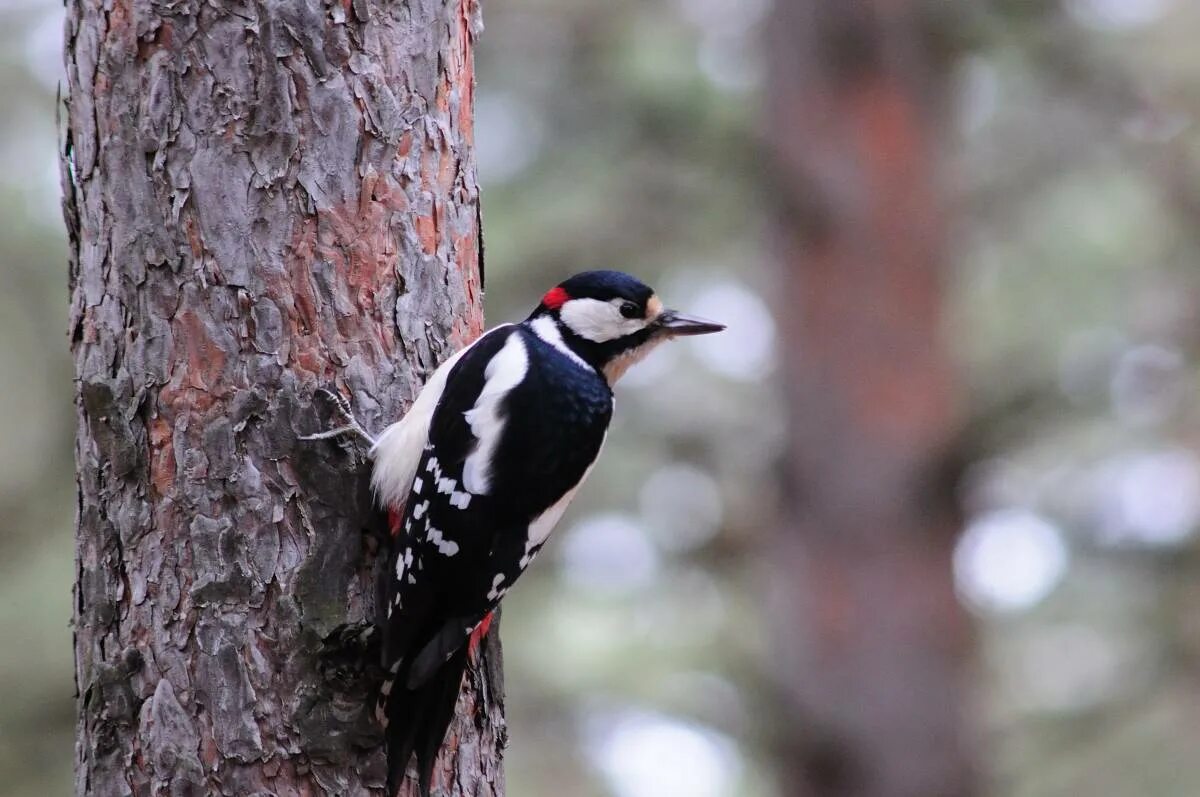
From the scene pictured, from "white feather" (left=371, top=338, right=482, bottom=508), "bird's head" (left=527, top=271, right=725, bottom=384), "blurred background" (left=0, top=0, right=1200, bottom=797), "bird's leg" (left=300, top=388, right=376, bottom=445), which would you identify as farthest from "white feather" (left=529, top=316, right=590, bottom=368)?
"blurred background" (left=0, top=0, right=1200, bottom=797)

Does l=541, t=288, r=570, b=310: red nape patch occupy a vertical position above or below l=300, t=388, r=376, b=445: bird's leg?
above

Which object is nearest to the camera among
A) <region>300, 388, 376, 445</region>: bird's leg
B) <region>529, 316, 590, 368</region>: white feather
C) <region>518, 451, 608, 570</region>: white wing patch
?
<region>300, 388, 376, 445</region>: bird's leg

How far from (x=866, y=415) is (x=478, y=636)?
241 centimetres

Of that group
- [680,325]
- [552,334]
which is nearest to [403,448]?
[552,334]

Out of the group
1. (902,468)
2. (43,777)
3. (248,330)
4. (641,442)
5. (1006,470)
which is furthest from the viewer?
(1006,470)

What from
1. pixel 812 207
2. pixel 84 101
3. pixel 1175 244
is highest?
pixel 1175 244

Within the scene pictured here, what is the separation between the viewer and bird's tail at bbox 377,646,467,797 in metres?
2.05

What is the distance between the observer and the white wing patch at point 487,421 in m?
2.29

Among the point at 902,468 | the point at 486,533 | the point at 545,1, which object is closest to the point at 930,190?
the point at 902,468

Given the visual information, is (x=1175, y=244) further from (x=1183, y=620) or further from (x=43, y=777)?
(x=43, y=777)

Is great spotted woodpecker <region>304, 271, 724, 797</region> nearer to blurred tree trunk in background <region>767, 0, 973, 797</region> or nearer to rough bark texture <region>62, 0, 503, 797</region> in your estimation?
rough bark texture <region>62, 0, 503, 797</region>

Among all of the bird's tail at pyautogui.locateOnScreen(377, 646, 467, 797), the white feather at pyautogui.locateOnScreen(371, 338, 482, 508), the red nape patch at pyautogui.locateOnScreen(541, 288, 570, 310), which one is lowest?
the bird's tail at pyautogui.locateOnScreen(377, 646, 467, 797)

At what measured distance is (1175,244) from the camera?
A: 5078 millimetres

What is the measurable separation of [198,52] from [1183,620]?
13.4 ft
